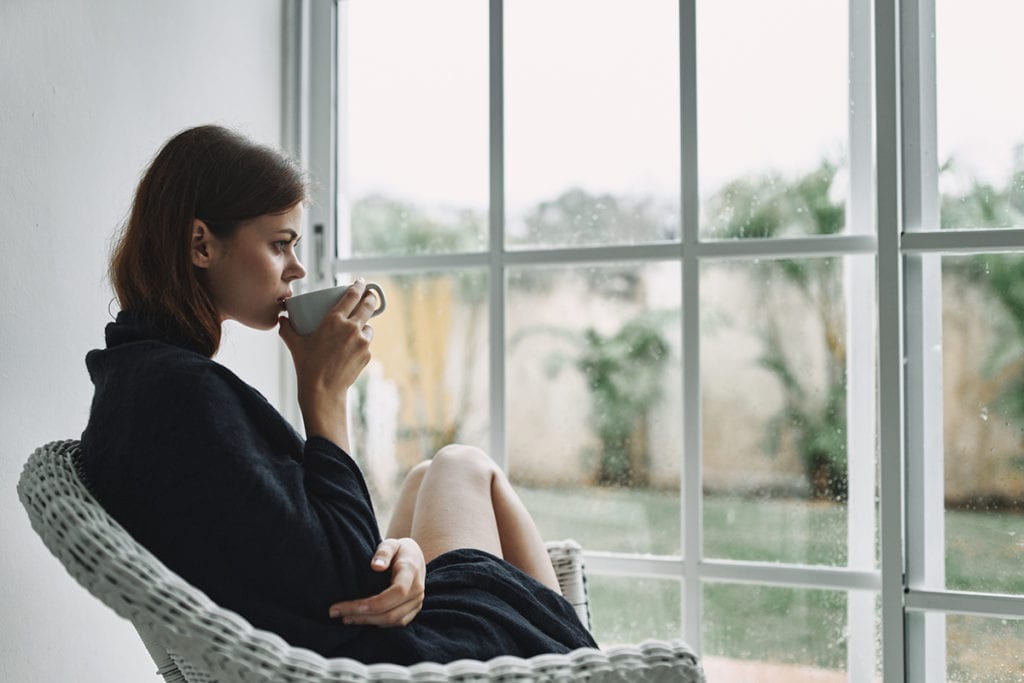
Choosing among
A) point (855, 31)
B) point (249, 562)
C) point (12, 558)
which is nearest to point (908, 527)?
point (855, 31)

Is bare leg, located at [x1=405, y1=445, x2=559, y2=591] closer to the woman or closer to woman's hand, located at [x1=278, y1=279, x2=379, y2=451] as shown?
the woman

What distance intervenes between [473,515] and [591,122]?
37.6 inches

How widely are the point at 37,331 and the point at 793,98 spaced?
1.43m

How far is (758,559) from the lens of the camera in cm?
187

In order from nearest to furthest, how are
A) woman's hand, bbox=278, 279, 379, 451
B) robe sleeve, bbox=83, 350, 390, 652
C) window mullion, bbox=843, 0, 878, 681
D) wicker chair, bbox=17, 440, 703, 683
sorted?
wicker chair, bbox=17, 440, 703, 683, robe sleeve, bbox=83, 350, 390, 652, woman's hand, bbox=278, 279, 379, 451, window mullion, bbox=843, 0, 878, 681

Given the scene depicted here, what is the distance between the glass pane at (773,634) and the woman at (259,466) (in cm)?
59

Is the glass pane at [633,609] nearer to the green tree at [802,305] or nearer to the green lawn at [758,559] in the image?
the green lawn at [758,559]

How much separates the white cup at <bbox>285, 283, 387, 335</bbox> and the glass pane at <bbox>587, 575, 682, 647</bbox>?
970 mm

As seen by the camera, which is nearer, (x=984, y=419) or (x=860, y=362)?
(x=984, y=419)

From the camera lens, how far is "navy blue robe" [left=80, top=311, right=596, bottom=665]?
41.7 inches

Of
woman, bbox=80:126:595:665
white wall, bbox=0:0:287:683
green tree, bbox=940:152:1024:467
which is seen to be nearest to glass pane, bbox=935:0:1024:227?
green tree, bbox=940:152:1024:467

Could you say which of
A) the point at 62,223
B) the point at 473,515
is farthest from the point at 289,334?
the point at 62,223

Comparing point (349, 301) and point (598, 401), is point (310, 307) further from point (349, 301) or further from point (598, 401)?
point (598, 401)

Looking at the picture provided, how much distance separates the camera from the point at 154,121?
5.74 feet
